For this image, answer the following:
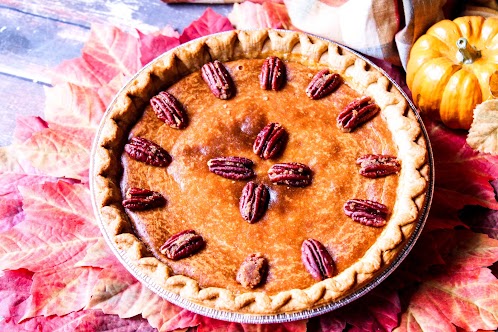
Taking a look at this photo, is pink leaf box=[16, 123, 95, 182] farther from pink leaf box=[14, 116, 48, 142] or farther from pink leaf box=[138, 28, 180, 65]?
pink leaf box=[138, 28, 180, 65]

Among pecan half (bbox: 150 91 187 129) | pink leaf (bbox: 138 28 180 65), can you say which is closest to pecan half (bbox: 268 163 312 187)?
pecan half (bbox: 150 91 187 129)

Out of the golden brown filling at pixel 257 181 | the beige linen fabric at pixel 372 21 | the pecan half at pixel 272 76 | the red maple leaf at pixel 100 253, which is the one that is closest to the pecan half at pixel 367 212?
the golden brown filling at pixel 257 181

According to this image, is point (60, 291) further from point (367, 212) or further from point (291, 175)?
point (367, 212)

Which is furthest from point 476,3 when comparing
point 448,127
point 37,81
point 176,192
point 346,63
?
point 37,81

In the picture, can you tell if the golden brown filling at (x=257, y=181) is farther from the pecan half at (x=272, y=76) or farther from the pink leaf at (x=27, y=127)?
the pink leaf at (x=27, y=127)

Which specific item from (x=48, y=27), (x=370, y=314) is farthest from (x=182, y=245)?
(x=48, y=27)

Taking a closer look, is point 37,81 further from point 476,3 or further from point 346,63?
point 476,3
